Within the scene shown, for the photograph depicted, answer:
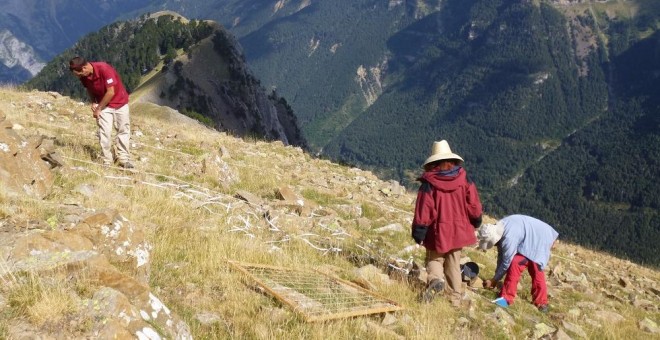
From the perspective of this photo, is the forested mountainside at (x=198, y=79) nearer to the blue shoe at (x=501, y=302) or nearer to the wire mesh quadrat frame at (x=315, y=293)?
the blue shoe at (x=501, y=302)

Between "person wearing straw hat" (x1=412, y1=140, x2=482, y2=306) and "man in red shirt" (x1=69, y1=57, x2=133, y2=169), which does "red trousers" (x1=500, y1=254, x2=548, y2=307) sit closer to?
"person wearing straw hat" (x1=412, y1=140, x2=482, y2=306)

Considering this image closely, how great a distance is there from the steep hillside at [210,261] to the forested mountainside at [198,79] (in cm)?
4677

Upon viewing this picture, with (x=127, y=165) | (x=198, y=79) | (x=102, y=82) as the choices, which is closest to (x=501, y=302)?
(x=127, y=165)

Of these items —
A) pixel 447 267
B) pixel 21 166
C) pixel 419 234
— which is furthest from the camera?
pixel 447 267

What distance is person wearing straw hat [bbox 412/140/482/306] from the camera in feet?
23.1

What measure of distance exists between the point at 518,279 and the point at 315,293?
4316 mm

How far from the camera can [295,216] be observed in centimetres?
990

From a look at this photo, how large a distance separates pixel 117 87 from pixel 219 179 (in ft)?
9.85

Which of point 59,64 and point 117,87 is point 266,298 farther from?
point 59,64

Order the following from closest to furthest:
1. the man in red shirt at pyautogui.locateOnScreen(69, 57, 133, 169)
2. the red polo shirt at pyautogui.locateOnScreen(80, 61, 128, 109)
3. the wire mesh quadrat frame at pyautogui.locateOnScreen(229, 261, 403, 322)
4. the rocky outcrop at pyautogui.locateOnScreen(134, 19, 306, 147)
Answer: the wire mesh quadrat frame at pyautogui.locateOnScreen(229, 261, 403, 322)
the man in red shirt at pyautogui.locateOnScreen(69, 57, 133, 169)
the red polo shirt at pyautogui.locateOnScreen(80, 61, 128, 109)
the rocky outcrop at pyautogui.locateOnScreen(134, 19, 306, 147)

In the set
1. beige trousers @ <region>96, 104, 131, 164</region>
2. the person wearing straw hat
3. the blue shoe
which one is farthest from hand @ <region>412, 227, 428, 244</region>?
beige trousers @ <region>96, 104, 131, 164</region>

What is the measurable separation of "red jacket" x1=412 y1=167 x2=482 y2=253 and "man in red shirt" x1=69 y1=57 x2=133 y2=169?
6.48m

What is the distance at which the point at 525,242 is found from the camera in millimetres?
8773

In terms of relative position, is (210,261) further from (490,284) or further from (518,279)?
(490,284)
